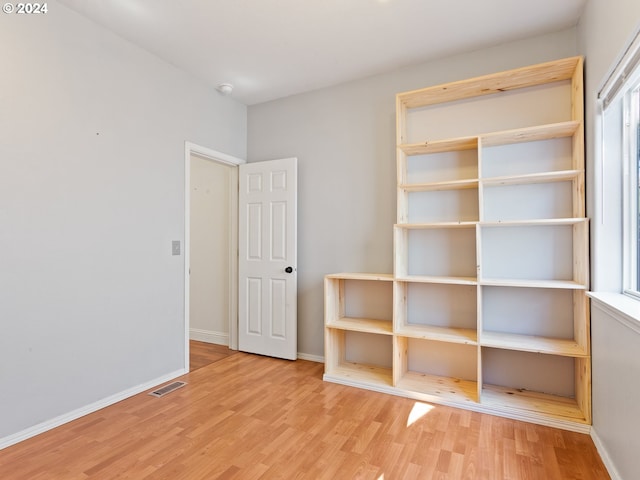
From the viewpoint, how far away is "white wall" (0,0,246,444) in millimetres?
2082

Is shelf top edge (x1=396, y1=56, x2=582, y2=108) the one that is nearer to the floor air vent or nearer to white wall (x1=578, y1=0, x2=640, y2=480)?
white wall (x1=578, y1=0, x2=640, y2=480)

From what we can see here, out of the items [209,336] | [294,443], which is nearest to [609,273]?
[294,443]

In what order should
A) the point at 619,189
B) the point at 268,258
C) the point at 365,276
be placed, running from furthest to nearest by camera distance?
the point at 268,258 < the point at 365,276 < the point at 619,189

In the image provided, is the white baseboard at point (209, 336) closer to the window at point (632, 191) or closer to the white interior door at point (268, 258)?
the white interior door at point (268, 258)

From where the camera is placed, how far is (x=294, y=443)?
2.06 meters

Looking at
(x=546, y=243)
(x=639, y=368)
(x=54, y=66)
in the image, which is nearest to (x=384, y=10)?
(x=546, y=243)

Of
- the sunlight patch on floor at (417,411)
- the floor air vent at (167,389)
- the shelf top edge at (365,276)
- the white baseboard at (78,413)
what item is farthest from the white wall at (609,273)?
the white baseboard at (78,413)

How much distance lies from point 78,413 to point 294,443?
1.52 meters

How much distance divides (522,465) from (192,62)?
3.70 metres

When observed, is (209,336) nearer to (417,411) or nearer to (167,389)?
(167,389)

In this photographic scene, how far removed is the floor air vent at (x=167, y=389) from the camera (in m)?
2.74

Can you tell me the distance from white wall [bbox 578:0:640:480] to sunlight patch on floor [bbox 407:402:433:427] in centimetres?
97

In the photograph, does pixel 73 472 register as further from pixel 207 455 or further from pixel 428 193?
pixel 428 193

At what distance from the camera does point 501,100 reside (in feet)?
8.95
